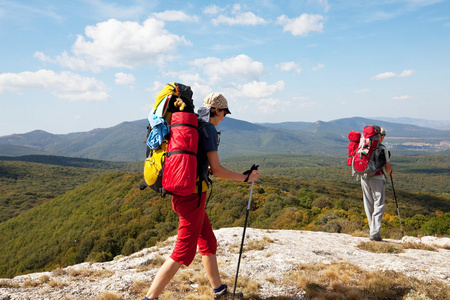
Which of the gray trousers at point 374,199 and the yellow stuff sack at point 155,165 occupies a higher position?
the yellow stuff sack at point 155,165

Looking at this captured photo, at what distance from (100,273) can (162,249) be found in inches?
91.2

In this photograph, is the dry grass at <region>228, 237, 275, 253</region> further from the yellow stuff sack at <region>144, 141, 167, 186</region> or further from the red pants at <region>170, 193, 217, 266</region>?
the yellow stuff sack at <region>144, 141, 167, 186</region>

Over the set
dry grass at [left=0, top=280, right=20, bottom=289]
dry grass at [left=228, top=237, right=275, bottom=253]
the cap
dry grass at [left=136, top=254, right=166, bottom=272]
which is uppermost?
the cap

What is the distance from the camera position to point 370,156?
711 cm

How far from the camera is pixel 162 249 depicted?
7684mm

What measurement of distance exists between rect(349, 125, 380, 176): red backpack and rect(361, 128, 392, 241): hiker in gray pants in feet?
0.56

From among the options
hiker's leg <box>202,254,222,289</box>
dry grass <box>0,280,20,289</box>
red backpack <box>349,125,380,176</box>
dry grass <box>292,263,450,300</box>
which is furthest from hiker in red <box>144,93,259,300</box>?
red backpack <box>349,125,380,176</box>

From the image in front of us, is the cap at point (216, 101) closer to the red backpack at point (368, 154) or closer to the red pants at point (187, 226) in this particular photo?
the red pants at point (187, 226)

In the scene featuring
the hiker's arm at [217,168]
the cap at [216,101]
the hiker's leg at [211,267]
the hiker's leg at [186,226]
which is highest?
the cap at [216,101]

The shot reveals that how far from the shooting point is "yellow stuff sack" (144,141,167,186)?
3143 mm

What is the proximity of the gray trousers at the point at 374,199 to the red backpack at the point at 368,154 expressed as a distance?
10.7 inches

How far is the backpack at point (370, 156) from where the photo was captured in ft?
23.2

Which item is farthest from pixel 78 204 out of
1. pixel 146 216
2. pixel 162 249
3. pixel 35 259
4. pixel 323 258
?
pixel 323 258

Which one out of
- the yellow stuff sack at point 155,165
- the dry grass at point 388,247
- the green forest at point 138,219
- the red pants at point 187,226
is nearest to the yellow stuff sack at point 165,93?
the yellow stuff sack at point 155,165
